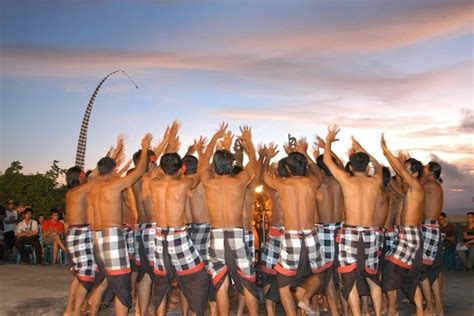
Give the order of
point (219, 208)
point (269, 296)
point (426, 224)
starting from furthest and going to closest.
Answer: point (426, 224) < point (269, 296) < point (219, 208)

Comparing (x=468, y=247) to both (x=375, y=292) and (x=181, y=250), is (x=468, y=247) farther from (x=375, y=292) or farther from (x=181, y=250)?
(x=181, y=250)

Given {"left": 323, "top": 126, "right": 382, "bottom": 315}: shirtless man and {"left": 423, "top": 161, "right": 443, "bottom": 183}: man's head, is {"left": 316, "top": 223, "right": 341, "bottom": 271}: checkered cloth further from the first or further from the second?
{"left": 423, "top": 161, "right": 443, "bottom": 183}: man's head

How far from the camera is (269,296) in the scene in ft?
22.9

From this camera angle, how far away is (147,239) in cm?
729

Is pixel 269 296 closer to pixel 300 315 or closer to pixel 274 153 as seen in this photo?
pixel 300 315

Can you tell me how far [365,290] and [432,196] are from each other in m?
1.63

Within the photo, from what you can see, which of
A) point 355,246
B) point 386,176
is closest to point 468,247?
point 386,176

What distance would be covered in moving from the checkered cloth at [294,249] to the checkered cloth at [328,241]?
1.03ft

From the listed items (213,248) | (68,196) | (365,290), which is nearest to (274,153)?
(213,248)

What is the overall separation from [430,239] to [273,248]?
2.03 meters

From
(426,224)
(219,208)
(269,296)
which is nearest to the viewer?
(219,208)

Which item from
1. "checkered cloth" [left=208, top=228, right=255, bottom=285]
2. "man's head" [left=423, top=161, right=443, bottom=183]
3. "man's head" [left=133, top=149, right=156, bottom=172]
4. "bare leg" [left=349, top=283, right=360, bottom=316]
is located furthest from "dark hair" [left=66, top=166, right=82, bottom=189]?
"man's head" [left=423, top=161, right=443, bottom=183]

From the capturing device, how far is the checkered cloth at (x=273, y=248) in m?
6.94

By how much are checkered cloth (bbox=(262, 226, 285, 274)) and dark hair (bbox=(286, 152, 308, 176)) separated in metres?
0.74
